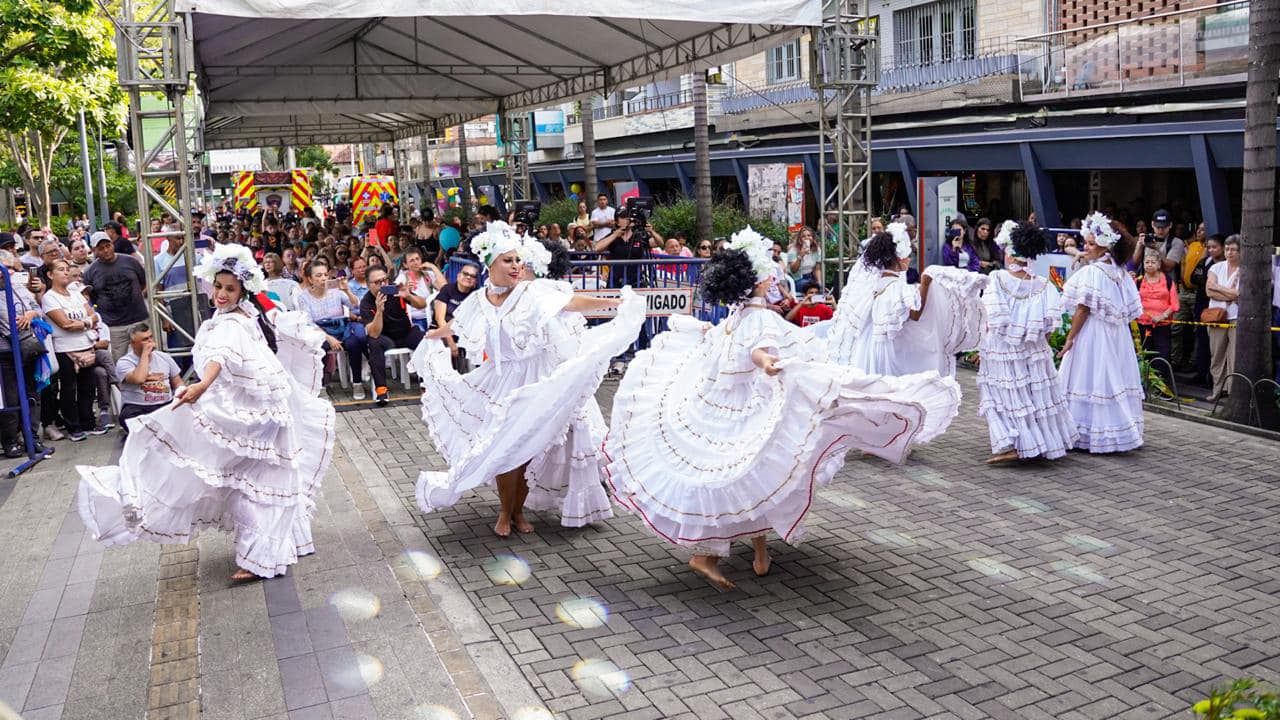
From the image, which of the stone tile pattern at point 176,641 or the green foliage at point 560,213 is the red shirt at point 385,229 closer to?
the green foliage at point 560,213

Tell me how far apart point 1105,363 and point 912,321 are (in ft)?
5.04

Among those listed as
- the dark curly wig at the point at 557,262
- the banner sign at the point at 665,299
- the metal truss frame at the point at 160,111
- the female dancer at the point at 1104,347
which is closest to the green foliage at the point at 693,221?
the banner sign at the point at 665,299

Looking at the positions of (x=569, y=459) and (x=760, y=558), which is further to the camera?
(x=569, y=459)

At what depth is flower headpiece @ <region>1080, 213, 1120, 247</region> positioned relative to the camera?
28.5ft

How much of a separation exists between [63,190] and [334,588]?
4463 centimetres

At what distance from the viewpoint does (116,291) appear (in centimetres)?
1167

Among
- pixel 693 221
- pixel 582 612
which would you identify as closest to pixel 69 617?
pixel 582 612

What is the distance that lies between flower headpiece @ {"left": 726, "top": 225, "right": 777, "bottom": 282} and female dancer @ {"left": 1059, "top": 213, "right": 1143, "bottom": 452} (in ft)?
11.8

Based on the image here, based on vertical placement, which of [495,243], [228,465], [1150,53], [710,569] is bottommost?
[710,569]

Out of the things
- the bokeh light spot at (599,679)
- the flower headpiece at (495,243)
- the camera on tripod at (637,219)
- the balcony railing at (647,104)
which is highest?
the balcony railing at (647,104)

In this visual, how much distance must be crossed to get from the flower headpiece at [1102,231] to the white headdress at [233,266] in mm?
6108

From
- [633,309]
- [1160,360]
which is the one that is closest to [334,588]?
[633,309]

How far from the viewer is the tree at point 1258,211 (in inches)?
372

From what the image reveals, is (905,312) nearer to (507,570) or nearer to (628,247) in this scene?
(507,570)
